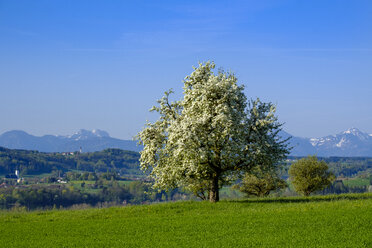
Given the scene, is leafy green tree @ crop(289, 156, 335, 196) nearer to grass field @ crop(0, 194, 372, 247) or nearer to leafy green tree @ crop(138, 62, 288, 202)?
leafy green tree @ crop(138, 62, 288, 202)

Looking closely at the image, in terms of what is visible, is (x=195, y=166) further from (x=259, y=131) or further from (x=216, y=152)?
(x=259, y=131)

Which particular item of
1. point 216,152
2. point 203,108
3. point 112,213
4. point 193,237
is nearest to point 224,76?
point 203,108

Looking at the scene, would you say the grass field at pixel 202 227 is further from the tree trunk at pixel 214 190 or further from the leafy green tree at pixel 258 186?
the leafy green tree at pixel 258 186

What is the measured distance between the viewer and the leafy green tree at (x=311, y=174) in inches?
2509

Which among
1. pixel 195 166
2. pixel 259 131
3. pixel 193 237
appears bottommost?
pixel 193 237

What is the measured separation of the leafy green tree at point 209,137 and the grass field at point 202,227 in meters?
4.20

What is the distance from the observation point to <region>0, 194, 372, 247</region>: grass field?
82.9 feet

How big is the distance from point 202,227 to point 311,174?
38712 mm

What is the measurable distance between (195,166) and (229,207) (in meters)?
5.03

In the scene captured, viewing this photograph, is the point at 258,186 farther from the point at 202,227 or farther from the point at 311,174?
the point at 202,227

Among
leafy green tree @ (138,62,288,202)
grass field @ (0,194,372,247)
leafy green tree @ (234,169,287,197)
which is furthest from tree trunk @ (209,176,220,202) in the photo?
leafy green tree @ (234,169,287,197)

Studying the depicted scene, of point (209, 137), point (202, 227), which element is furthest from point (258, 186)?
point (202, 227)

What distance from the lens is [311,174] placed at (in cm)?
6456

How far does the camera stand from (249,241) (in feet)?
81.8
